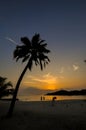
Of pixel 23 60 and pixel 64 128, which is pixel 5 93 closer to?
pixel 23 60

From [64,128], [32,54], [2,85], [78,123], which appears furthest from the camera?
[2,85]

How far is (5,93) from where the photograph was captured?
43.6 m

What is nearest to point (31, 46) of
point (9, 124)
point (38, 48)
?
point (38, 48)

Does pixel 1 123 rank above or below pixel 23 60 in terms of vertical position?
below

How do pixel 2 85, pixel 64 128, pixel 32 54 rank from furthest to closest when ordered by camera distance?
pixel 2 85 → pixel 32 54 → pixel 64 128

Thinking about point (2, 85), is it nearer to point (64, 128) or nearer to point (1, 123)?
point (1, 123)

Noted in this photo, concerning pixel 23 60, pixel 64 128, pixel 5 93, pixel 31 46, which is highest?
pixel 31 46

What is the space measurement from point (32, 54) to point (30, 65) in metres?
1.84

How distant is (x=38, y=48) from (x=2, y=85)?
13.4 metres

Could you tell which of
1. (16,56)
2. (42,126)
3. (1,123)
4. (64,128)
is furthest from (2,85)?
(64,128)

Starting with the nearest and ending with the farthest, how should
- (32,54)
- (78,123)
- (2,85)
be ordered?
1. (78,123)
2. (32,54)
3. (2,85)

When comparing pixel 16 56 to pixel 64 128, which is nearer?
pixel 64 128

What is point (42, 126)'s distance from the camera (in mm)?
28969

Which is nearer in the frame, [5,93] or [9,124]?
[9,124]
